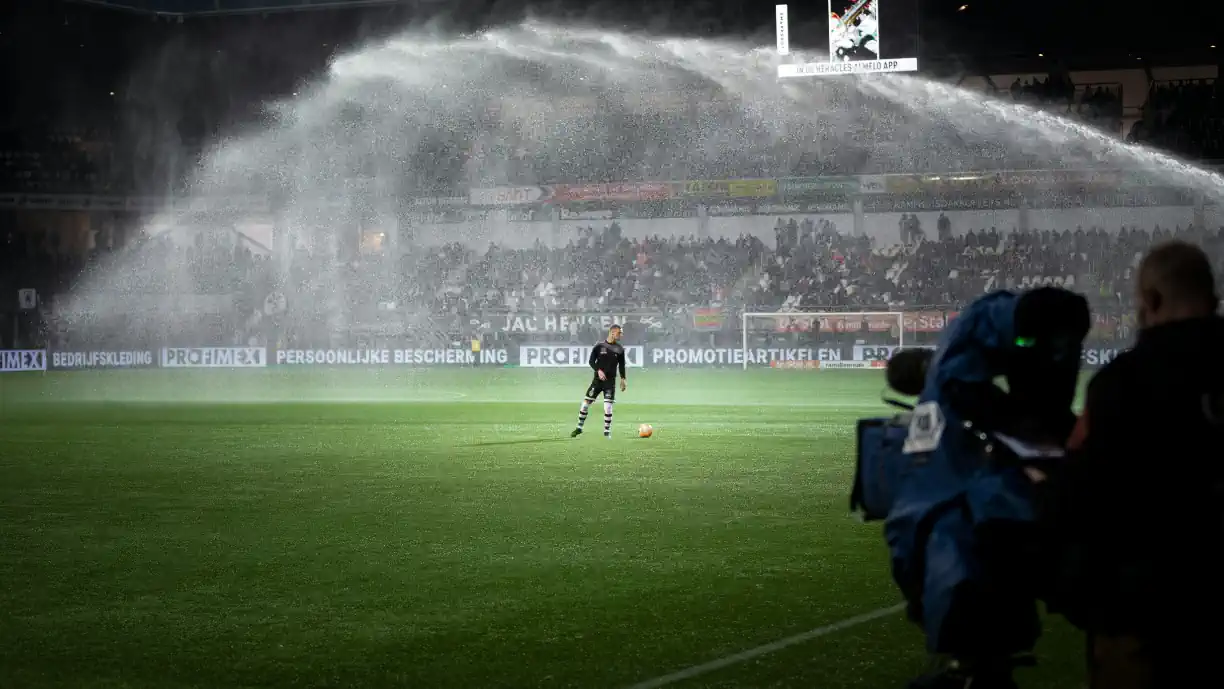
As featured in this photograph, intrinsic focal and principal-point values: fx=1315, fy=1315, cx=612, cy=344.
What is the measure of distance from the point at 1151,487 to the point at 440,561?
729cm

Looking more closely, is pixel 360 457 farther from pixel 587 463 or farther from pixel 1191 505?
pixel 1191 505

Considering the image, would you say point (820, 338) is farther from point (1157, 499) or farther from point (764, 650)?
point (1157, 499)

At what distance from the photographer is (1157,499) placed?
125 inches

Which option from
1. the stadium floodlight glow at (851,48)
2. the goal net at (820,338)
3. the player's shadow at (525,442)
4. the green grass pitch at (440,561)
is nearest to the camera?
the green grass pitch at (440,561)

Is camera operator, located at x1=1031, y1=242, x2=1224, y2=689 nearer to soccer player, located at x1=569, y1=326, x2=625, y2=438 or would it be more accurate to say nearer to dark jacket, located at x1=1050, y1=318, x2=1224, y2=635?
dark jacket, located at x1=1050, y1=318, x2=1224, y2=635

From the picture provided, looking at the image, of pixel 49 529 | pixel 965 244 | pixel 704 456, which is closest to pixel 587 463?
pixel 704 456

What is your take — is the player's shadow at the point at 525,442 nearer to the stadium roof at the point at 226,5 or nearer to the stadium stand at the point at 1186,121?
the stadium stand at the point at 1186,121

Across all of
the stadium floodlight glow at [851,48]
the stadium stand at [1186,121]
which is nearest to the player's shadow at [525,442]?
the stadium floodlight glow at [851,48]

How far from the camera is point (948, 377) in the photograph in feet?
12.1

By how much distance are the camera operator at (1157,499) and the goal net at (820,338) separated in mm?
38811

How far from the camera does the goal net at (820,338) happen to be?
4200 centimetres

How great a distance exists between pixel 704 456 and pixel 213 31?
40.3m

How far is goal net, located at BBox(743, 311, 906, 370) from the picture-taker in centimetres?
4200

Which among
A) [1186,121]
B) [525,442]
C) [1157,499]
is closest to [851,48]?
[525,442]
